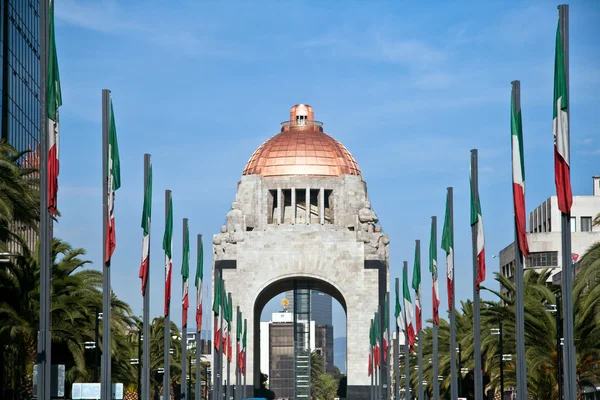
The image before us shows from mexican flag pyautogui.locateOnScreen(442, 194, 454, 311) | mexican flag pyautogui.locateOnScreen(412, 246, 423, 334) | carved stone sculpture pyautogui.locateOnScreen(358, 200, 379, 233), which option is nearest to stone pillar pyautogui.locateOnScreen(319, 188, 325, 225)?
carved stone sculpture pyautogui.locateOnScreen(358, 200, 379, 233)

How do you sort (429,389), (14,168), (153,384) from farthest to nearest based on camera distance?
1. (429,389)
2. (153,384)
3. (14,168)

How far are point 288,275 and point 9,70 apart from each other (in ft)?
141

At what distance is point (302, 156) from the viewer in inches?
4382

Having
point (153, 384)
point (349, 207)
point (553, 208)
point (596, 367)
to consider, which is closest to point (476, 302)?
point (596, 367)

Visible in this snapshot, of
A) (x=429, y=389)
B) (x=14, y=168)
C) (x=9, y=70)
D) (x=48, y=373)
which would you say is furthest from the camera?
(x=429, y=389)

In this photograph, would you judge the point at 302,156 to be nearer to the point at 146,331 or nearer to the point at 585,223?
the point at 585,223

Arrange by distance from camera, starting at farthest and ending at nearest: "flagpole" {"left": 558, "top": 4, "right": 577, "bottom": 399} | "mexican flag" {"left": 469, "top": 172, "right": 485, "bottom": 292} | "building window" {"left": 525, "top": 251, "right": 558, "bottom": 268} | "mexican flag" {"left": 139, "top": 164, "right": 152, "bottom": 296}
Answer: "building window" {"left": 525, "top": 251, "right": 558, "bottom": 268}
"mexican flag" {"left": 139, "top": 164, "right": 152, "bottom": 296}
"mexican flag" {"left": 469, "top": 172, "right": 485, "bottom": 292}
"flagpole" {"left": 558, "top": 4, "right": 577, "bottom": 399}

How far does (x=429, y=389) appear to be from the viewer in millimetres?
86750

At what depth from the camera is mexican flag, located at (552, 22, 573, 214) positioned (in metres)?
22.9

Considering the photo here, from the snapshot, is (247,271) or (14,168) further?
(247,271)

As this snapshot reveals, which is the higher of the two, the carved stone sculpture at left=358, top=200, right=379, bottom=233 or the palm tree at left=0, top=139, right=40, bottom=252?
the carved stone sculpture at left=358, top=200, right=379, bottom=233

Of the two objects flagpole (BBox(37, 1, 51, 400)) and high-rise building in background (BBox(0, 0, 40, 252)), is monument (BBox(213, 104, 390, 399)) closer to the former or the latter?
high-rise building in background (BBox(0, 0, 40, 252))

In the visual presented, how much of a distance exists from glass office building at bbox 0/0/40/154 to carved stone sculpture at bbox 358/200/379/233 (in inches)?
1478

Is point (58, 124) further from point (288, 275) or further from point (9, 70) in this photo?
point (288, 275)
